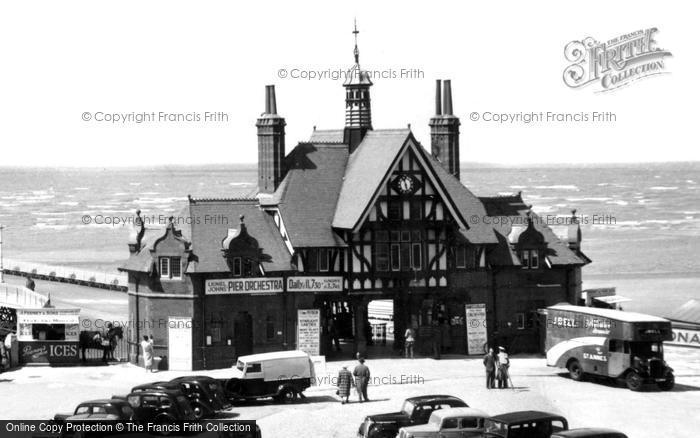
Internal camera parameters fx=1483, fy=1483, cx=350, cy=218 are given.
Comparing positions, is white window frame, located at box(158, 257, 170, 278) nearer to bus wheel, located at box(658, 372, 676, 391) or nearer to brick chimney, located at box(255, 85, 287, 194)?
brick chimney, located at box(255, 85, 287, 194)

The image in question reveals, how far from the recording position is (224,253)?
195 ft

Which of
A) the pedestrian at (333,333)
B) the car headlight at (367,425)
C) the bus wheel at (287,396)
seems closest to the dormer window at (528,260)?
the pedestrian at (333,333)

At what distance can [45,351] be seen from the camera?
59031 millimetres

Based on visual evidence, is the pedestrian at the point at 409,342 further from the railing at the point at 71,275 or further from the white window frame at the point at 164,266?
the railing at the point at 71,275

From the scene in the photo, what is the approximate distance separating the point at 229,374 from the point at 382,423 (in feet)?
51.4

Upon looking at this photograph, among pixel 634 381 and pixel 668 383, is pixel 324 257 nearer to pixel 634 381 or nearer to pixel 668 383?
pixel 634 381

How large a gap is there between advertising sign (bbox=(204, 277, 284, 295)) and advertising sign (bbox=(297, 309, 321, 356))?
146 centimetres

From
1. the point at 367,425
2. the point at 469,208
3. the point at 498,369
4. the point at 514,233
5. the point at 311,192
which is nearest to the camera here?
the point at 367,425

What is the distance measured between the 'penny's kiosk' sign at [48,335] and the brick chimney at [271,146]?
1029 cm

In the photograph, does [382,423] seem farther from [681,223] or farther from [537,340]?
[681,223]

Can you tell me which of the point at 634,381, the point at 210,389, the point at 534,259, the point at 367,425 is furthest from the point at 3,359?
the point at 634,381

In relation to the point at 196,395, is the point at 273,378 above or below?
above

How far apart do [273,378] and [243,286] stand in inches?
392

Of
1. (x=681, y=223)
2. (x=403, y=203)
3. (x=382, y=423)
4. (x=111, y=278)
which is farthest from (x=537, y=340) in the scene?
(x=681, y=223)
